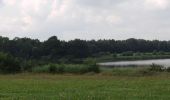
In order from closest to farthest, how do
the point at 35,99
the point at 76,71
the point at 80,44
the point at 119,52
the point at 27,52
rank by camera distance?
the point at 35,99
the point at 76,71
the point at 27,52
the point at 80,44
the point at 119,52

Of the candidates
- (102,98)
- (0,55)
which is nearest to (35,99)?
(102,98)

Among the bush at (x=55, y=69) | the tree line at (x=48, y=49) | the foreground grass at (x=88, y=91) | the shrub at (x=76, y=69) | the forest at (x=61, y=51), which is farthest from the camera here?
the tree line at (x=48, y=49)

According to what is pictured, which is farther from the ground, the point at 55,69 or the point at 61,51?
the point at 61,51

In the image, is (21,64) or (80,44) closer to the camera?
(21,64)

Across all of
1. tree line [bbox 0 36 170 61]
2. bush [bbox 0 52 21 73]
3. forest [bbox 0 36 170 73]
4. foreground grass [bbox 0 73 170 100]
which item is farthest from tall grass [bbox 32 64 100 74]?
tree line [bbox 0 36 170 61]

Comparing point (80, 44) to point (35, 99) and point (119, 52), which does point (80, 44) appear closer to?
point (119, 52)

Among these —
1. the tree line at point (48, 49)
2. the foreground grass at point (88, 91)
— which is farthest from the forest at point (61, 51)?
the foreground grass at point (88, 91)

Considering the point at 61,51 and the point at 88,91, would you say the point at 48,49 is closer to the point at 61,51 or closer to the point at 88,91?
the point at 61,51

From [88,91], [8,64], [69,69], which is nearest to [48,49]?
[8,64]

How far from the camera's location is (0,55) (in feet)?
194

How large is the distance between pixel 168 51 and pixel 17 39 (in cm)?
5468

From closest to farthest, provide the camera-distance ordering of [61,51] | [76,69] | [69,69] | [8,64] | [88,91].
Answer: [88,91] < [76,69] < [69,69] < [8,64] < [61,51]

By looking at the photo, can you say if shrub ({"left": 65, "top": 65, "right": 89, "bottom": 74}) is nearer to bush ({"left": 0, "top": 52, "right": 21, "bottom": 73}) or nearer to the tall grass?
the tall grass

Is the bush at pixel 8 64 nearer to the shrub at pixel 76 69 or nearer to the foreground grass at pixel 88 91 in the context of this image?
the shrub at pixel 76 69
